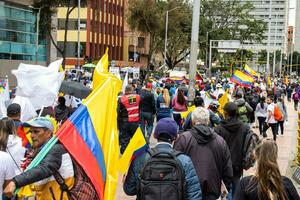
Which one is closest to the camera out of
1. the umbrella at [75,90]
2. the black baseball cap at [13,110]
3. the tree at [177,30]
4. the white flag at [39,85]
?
the black baseball cap at [13,110]

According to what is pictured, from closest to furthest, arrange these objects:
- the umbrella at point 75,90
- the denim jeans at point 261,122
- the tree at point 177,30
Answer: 1. the umbrella at point 75,90
2. the denim jeans at point 261,122
3. the tree at point 177,30

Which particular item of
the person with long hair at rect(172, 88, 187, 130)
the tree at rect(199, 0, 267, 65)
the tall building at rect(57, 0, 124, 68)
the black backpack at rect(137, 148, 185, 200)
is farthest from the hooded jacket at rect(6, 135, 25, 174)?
the tall building at rect(57, 0, 124, 68)

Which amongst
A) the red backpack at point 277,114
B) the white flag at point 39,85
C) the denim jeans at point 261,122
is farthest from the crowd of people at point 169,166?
the denim jeans at point 261,122

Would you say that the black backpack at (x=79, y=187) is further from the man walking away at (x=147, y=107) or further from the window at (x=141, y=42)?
the window at (x=141, y=42)

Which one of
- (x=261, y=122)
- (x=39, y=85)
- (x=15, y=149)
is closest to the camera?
(x=15, y=149)

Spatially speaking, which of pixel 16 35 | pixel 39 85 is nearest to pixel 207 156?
pixel 39 85

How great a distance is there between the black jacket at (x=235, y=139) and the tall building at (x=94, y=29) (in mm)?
62001

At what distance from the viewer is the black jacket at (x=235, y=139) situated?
7.22 m

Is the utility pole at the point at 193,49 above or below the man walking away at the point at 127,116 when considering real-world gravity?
above

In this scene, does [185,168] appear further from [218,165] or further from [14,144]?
[14,144]

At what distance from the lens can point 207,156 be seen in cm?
580

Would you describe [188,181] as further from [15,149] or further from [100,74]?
[100,74]

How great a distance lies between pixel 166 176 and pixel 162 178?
0.03 m

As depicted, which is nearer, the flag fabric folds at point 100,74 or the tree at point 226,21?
the flag fabric folds at point 100,74
